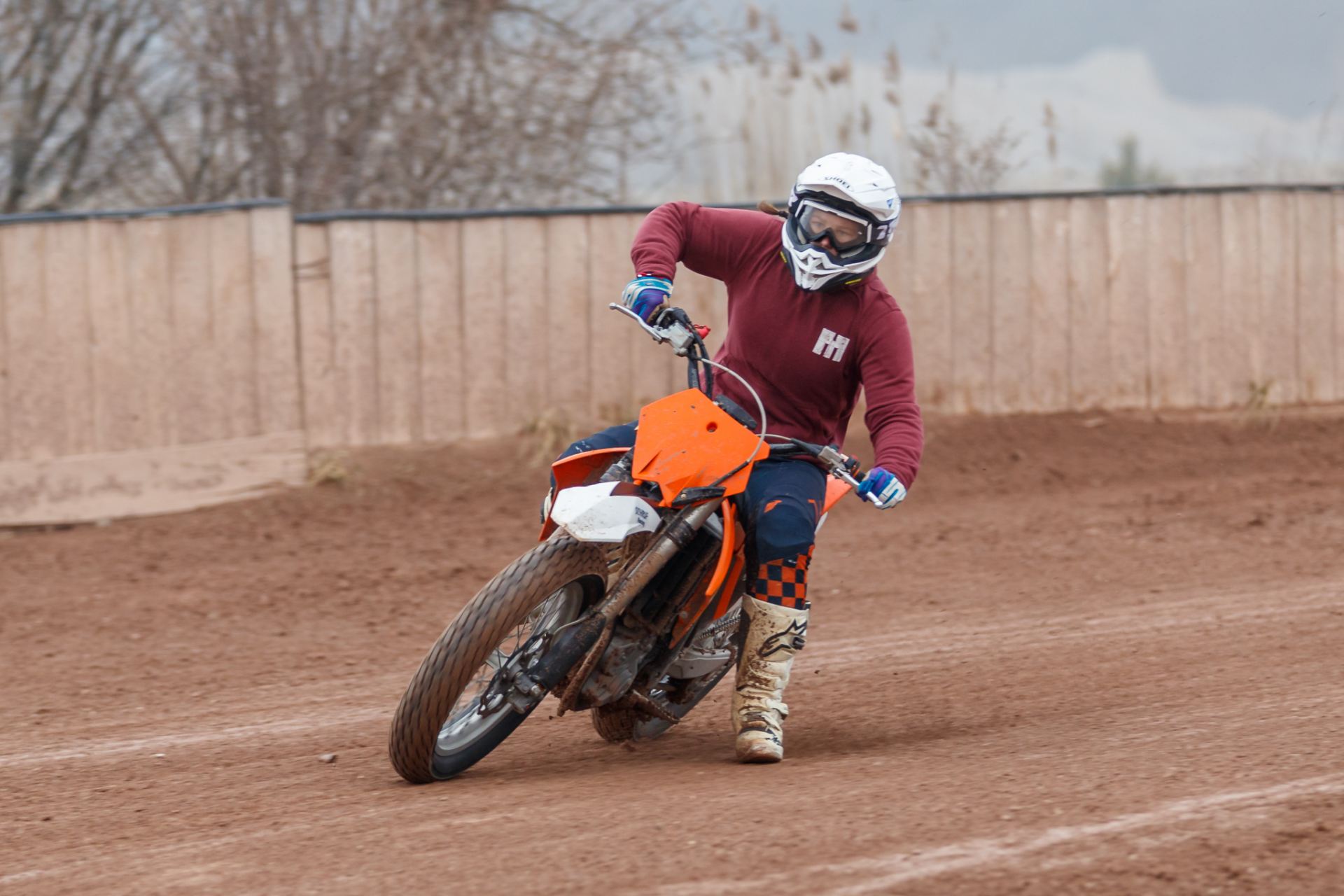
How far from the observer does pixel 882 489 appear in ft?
15.0

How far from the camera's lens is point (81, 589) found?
27.1ft

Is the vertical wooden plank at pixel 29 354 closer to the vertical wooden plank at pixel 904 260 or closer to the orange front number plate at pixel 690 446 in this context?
the vertical wooden plank at pixel 904 260

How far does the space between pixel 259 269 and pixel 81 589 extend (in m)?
2.63

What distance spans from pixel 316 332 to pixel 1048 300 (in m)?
5.78

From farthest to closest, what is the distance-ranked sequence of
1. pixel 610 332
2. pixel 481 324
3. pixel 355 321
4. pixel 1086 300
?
pixel 1086 300 → pixel 610 332 → pixel 481 324 → pixel 355 321

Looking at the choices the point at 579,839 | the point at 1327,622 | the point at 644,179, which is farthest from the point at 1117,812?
the point at 644,179

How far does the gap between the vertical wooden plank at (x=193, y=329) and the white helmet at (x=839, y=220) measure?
5.97m

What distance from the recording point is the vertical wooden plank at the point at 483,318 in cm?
1046

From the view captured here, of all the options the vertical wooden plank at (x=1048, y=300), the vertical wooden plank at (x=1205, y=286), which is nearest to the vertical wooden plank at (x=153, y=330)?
the vertical wooden plank at (x=1048, y=300)

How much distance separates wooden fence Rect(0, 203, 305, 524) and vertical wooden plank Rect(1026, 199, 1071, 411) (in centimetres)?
581

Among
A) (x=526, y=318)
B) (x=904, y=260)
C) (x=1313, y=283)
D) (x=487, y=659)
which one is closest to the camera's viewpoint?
(x=487, y=659)

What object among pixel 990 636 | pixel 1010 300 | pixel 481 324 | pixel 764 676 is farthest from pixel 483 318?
pixel 764 676

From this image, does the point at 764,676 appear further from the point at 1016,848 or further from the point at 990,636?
the point at 990,636

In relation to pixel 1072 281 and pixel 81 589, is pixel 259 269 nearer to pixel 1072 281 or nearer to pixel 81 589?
pixel 81 589
